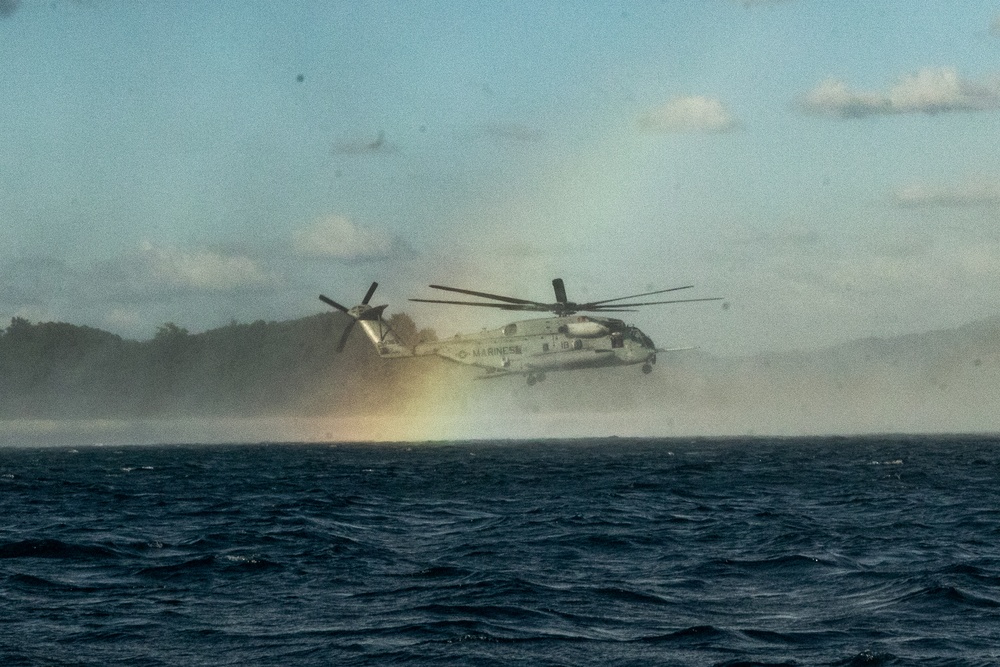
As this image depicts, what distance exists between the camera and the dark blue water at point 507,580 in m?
21.1

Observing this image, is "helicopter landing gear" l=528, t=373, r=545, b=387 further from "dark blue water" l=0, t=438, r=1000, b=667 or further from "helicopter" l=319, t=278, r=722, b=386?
"dark blue water" l=0, t=438, r=1000, b=667

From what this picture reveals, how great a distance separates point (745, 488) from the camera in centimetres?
5972

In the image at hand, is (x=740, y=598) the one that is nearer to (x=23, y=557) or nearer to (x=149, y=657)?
(x=149, y=657)

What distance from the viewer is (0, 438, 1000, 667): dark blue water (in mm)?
21125

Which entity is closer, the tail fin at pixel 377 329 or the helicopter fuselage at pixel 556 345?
the helicopter fuselage at pixel 556 345

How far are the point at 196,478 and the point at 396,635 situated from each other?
5837 centimetres

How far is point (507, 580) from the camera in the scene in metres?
27.9

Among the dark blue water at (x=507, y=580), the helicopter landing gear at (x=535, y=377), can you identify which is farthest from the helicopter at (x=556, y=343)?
the dark blue water at (x=507, y=580)

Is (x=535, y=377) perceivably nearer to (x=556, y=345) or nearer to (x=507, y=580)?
(x=556, y=345)

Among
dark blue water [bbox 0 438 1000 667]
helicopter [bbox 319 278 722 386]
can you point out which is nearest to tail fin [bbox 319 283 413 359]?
helicopter [bbox 319 278 722 386]

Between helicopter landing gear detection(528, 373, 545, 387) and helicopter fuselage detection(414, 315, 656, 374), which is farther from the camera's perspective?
helicopter landing gear detection(528, 373, 545, 387)

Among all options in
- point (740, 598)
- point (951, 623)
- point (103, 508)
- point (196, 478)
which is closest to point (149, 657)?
point (740, 598)

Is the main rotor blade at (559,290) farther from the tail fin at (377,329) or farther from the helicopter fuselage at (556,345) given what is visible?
the tail fin at (377,329)

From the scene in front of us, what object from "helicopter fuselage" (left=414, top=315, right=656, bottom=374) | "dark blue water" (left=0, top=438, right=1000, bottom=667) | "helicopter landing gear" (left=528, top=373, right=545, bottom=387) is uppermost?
"helicopter fuselage" (left=414, top=315, right=656, bottom=374)
